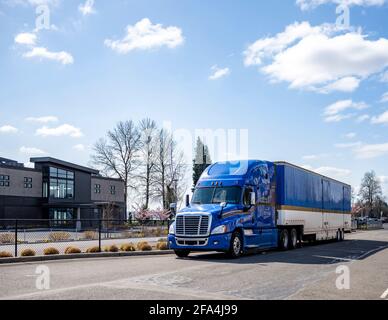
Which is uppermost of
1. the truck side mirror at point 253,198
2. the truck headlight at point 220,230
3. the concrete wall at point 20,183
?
the concrete wall at point 20,183

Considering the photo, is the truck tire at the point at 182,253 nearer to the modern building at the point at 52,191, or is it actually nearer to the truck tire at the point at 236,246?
the truck tire at the point at 236,246

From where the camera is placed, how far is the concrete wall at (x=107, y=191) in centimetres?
7862

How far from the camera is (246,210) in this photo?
61.9ft

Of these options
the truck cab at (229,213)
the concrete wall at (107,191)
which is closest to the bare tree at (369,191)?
the concrete wall at (107,191)

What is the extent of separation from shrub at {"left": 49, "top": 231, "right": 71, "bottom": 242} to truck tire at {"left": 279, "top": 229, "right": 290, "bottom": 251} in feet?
35.3

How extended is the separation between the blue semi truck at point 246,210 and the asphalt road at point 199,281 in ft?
5.27

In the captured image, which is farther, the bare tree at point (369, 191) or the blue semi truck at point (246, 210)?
the bare tree at point (369, 191)

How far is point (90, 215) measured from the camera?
76.0 metres

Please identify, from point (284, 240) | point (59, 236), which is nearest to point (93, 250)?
point (59, 236)

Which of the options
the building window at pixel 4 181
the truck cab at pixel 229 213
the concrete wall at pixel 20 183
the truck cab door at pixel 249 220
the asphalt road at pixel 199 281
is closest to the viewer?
the asphalt road at pixel 199 281
